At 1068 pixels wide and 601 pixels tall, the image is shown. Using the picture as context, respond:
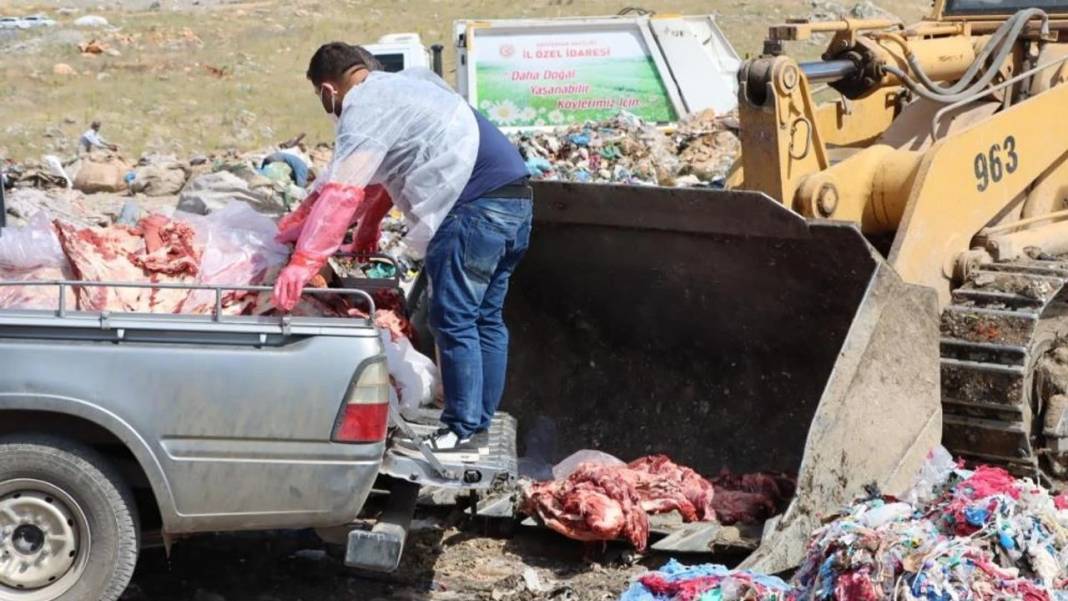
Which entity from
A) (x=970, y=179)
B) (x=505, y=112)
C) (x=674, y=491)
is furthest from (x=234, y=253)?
(x=505, y=112)

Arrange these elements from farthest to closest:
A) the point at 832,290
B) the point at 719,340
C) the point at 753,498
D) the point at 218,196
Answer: the point at 218,196, the point at 719,340, the point at 832,290, the point at 753,498

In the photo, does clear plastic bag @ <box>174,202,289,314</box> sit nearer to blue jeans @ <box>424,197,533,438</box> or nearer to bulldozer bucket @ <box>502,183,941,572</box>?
blue jeans @ <box>424,197,533,438</box>

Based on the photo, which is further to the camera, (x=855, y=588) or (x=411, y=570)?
(x=411, y=570)

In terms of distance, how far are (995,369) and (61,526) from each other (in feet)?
12.8

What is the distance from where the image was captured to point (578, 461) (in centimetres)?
691

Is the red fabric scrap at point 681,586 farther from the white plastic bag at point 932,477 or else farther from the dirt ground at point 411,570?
the white plastic bag at point 932,477

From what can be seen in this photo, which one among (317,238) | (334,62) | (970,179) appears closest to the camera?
(317,238)

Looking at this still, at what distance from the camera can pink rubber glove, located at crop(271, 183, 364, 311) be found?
5.44 meters

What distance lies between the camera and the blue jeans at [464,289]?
6.01 meters

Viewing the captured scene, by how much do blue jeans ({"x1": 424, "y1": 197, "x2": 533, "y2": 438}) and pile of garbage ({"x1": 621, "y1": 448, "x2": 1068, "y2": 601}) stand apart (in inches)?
42.9

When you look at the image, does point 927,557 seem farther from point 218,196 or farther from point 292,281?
point 218,196

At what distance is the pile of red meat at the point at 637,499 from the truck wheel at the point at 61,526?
1.89m

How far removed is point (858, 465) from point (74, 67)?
27.7 metres

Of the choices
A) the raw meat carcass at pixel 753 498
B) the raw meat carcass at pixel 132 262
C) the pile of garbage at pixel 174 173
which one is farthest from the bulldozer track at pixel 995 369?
the pile of garbage at pixel 174 173
